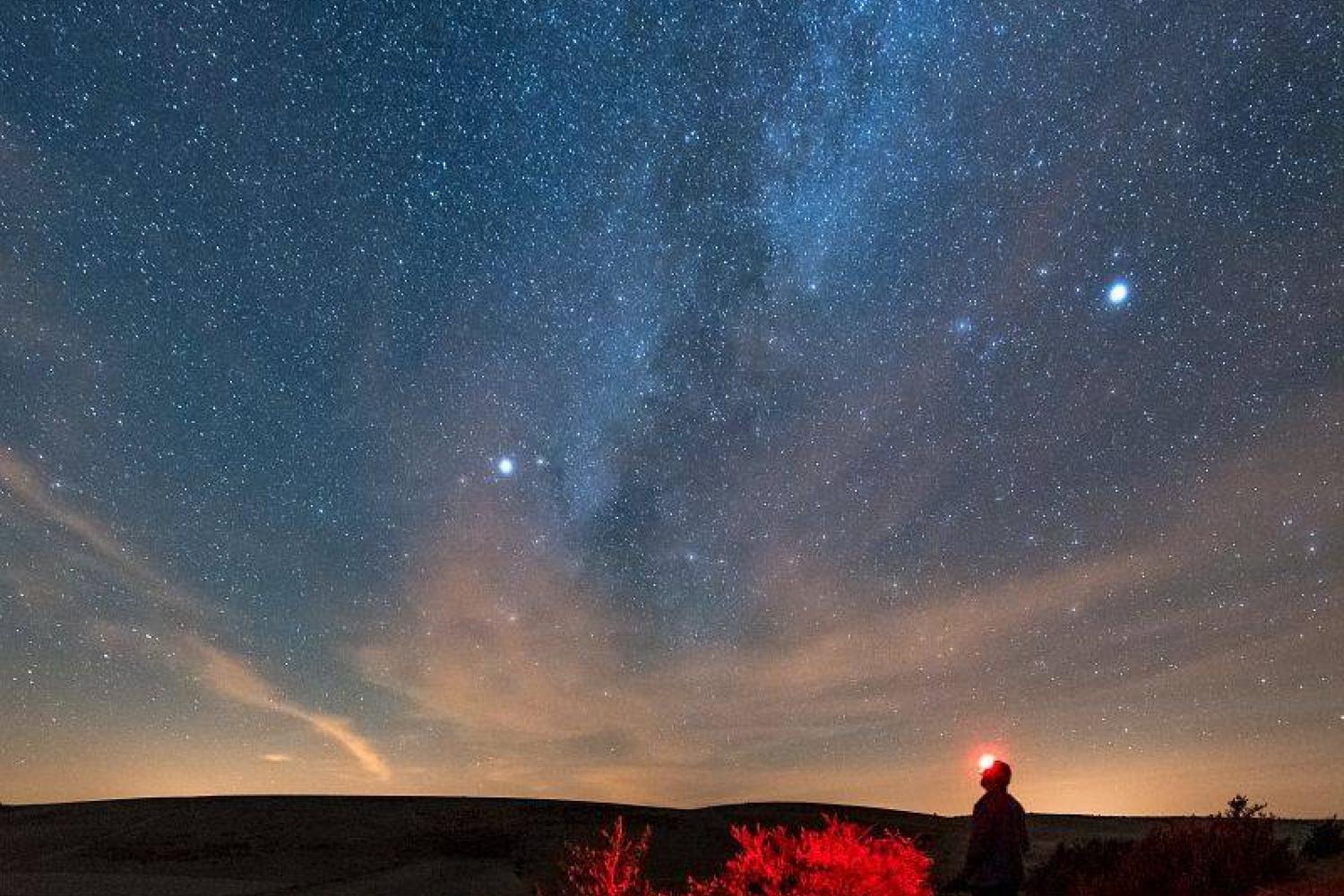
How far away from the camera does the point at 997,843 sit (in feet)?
25.7

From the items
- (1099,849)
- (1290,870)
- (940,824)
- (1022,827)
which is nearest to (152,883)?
(1022,827)

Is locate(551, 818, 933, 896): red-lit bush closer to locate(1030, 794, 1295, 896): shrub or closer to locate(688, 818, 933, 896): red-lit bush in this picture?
locate(688, 818, 933, 896): red-lit bush

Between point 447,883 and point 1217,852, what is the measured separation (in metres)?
12.6

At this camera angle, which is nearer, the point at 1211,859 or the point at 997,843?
the point at 997,843

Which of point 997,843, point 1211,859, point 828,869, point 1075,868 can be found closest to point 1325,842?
point 1211,859

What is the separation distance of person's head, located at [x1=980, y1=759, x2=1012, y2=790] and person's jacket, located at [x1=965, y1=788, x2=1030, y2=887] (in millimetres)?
60

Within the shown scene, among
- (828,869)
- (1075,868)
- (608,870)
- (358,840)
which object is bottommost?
(1075,868)

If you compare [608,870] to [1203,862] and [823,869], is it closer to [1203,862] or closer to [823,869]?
[823,869]

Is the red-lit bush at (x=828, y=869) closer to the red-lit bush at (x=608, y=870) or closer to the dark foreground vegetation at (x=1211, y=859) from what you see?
the red-lit bush at (x=608, y=870)

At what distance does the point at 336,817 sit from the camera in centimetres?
2200

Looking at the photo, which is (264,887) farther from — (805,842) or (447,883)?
(805,842)

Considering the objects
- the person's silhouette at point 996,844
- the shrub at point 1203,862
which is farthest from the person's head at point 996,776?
the shrub at point 1203,862

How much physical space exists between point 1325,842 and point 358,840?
1865cm

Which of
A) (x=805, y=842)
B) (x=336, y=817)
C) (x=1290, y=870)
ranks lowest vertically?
(x=1290, y=870)
